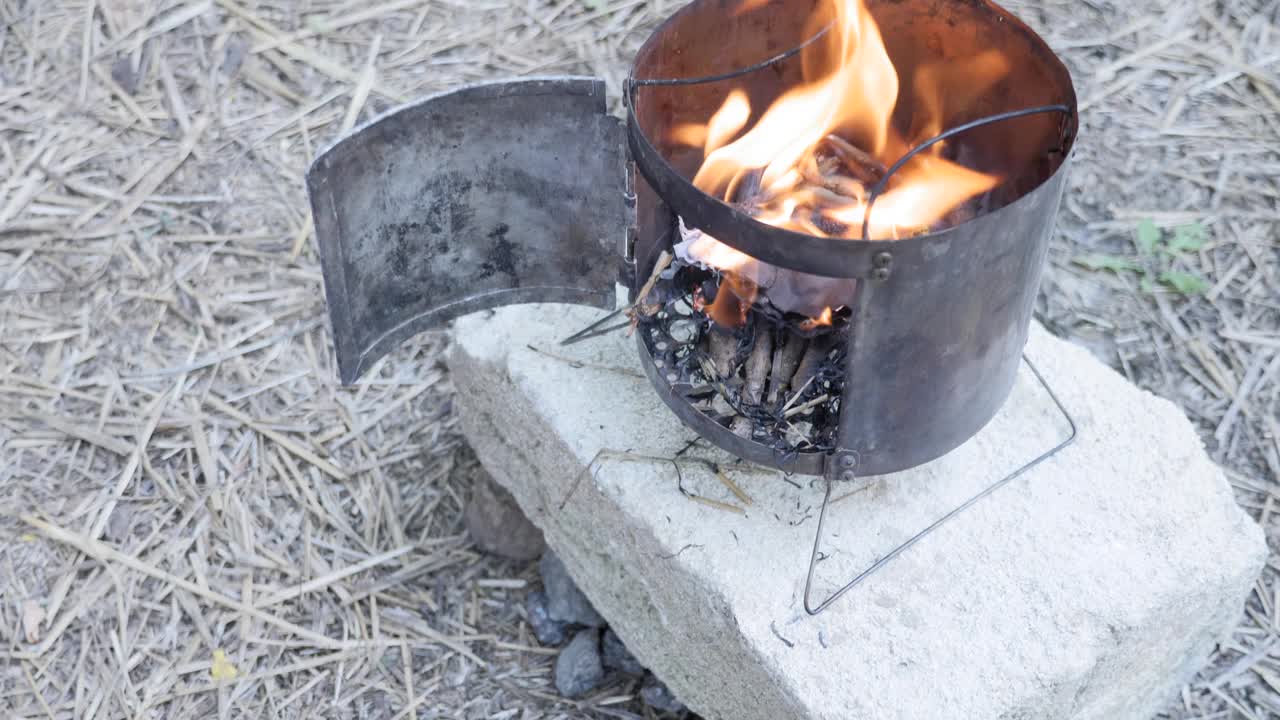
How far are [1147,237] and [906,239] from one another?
2120mm

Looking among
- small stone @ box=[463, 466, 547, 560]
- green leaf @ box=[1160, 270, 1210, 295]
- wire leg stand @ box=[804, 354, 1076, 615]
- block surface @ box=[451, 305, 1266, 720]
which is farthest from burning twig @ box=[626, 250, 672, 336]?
green leaf @ box=[1160, 270, 1210, 295]

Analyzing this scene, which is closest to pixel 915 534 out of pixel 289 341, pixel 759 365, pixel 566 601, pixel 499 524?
pixel 759 365


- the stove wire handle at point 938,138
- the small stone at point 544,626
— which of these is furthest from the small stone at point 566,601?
the stove wire handle at point 938,138

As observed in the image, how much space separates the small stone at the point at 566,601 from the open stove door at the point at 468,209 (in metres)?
0.73

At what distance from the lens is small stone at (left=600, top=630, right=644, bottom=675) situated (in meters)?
3.13

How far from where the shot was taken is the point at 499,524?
325 cm

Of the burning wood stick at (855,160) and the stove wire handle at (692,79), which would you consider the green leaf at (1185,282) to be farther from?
the stove wire handle at (692,79)

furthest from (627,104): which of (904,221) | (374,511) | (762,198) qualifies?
(374,511)

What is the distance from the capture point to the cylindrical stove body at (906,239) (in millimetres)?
2135

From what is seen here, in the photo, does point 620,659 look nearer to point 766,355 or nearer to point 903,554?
point 903,554

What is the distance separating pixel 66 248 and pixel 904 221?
8.22ft

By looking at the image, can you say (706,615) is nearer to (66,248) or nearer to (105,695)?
(105,695)

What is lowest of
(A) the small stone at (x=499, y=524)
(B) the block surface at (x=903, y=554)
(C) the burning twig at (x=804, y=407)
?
(A) the small stone at (x=499, y=524)

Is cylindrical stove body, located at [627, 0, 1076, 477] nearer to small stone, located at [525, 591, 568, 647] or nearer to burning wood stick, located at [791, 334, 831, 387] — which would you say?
burning wood stick, located at [791, 334, 831, 387]
